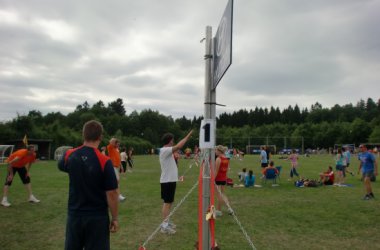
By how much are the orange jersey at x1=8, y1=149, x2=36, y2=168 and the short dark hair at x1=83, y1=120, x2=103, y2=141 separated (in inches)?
289

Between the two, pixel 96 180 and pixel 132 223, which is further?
pixel 132 223

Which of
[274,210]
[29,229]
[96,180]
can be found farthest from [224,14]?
[274,210]

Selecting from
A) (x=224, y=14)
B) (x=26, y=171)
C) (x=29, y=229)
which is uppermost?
(x=224, y=14)

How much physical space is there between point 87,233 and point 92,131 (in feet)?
3.53

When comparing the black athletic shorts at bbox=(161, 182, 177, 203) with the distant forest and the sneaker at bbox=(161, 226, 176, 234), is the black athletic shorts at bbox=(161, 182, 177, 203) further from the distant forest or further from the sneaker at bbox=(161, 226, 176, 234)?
the distant forest

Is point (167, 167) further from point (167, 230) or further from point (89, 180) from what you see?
point (89, 180)

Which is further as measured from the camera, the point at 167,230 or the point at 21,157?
the point at 21,157

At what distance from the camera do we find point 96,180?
146 inches

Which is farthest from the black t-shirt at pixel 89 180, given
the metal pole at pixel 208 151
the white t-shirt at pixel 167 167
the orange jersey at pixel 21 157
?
the orange jersey at pixel 21 157

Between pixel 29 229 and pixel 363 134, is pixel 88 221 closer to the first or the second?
pixel 29 229

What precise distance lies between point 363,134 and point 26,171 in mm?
106972

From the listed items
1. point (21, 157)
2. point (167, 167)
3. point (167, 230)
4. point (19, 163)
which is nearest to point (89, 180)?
point (167, 167)

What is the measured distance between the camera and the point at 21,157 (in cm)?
1020

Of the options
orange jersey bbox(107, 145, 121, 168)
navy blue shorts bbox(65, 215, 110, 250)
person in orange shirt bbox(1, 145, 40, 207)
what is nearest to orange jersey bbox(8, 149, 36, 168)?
person in orange shirt bbox(1, 145, 40, 207)
